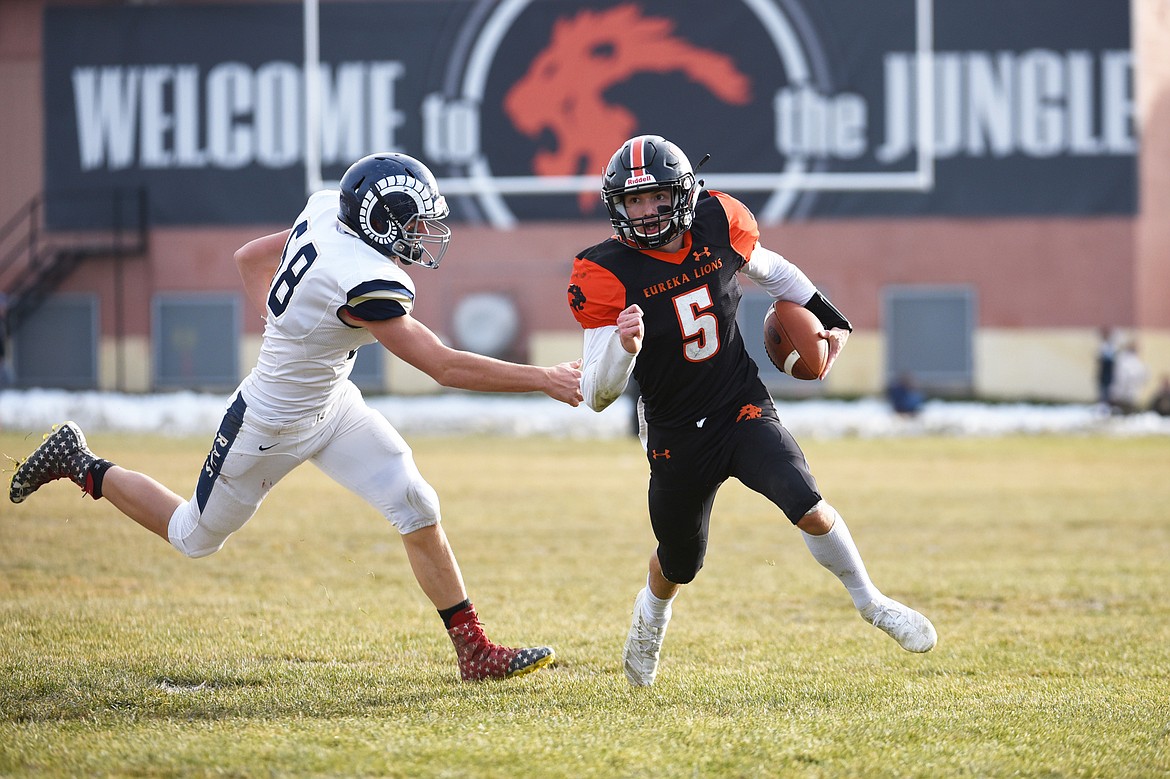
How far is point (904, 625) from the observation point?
16.1ft

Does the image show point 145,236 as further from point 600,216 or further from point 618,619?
point 618,619

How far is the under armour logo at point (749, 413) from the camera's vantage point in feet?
16.4

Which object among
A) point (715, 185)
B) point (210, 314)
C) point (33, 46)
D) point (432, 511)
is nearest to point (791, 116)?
point (715, 185)

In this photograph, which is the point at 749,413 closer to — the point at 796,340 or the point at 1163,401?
the point at 796,340

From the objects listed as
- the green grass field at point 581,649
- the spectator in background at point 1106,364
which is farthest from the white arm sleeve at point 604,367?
the spectator in background at point 1106,364

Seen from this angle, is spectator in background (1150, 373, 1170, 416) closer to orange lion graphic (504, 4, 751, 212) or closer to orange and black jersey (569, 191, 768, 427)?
orange lion graphic (504, 4, 751, 212)

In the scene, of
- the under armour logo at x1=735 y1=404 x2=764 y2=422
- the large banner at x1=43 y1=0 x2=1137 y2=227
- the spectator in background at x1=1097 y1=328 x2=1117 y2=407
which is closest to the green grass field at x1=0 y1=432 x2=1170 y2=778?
the under armour logo at x1=735 y1=404 x2=764 y2=422

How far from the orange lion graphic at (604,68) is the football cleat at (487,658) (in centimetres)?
1834

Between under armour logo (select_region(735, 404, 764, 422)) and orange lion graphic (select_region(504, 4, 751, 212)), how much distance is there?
18.2m

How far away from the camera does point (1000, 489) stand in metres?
13.0

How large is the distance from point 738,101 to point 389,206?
18.8 m

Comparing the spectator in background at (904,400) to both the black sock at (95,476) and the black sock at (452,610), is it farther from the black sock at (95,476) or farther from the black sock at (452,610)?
the black sock at (95,476)

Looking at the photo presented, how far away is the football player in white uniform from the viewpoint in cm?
470

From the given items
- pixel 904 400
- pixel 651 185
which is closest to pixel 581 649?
pixel 651 185
